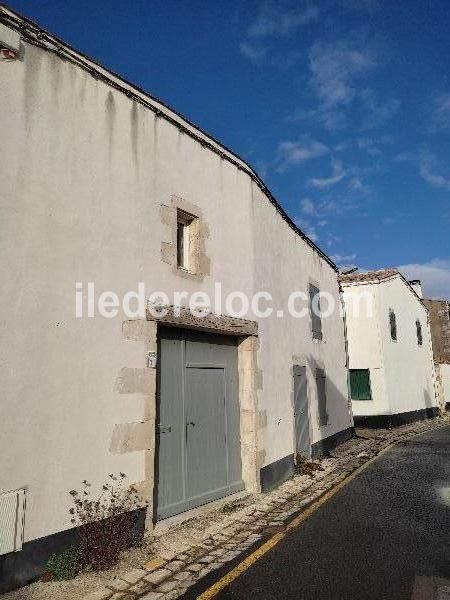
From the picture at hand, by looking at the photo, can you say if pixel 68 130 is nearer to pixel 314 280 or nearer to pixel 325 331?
pixel 314 280

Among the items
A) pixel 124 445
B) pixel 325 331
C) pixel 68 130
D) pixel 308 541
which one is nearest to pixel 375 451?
pixel 325 331

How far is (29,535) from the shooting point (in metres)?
3.83

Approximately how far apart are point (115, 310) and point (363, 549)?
3.81m

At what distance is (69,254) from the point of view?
15.3 feet

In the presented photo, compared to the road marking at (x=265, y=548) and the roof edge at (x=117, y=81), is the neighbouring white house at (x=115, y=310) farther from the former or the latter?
the road marking at (x=265, y=548)

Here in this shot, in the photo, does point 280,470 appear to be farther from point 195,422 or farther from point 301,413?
point 195,422

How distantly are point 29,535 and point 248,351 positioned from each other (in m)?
4.25

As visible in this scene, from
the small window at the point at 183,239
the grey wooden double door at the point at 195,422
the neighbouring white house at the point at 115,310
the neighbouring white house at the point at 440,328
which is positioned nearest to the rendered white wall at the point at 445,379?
the neighbouring white house at the point at 440,328

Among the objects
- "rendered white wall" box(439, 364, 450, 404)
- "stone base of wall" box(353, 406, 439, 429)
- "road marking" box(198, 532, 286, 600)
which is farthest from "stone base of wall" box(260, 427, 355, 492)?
"rendered white wall" box(439, 364, 450, 404)

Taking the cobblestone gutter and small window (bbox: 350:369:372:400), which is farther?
small window (bbox: 350:369:372:400)

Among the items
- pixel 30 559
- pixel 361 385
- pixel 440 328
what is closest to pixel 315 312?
pixel 361 385

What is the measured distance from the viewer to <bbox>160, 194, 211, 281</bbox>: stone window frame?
5957 mm

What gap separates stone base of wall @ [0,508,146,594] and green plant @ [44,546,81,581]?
40 millimetres

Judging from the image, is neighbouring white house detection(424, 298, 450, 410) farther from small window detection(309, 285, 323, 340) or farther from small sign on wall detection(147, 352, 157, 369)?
small sign on wall detection(147, 352, 157, 369)
